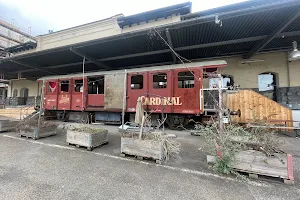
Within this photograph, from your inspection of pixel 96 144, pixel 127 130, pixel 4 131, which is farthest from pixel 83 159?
pixel 4 131

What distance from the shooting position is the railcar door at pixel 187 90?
615 cm

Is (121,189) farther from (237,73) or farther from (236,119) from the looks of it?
(237,73)

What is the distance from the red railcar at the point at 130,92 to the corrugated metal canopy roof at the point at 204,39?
1.89m

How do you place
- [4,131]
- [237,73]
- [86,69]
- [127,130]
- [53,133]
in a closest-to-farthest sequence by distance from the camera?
[127,130], [53,133], [4,131], [237,73], [86,69]

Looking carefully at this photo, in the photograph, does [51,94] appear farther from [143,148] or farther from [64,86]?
[143,148]

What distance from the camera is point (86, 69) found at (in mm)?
13750

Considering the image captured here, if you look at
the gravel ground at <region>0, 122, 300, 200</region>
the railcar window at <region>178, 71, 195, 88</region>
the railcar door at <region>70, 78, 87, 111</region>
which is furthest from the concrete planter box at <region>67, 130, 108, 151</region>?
the railcar door at <region>70, 78, 87, 111</region>

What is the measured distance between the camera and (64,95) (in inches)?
349

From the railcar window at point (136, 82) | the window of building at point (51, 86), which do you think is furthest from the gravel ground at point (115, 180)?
the window of building at point (51, 86)

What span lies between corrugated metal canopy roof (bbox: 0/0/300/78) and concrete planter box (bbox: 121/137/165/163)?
18.0 feet

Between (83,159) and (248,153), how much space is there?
3.59 m

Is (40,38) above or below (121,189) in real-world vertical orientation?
above

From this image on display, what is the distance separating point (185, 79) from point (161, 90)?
1.24 meters

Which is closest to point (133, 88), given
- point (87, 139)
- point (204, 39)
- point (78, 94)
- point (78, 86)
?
point (78, 94)
